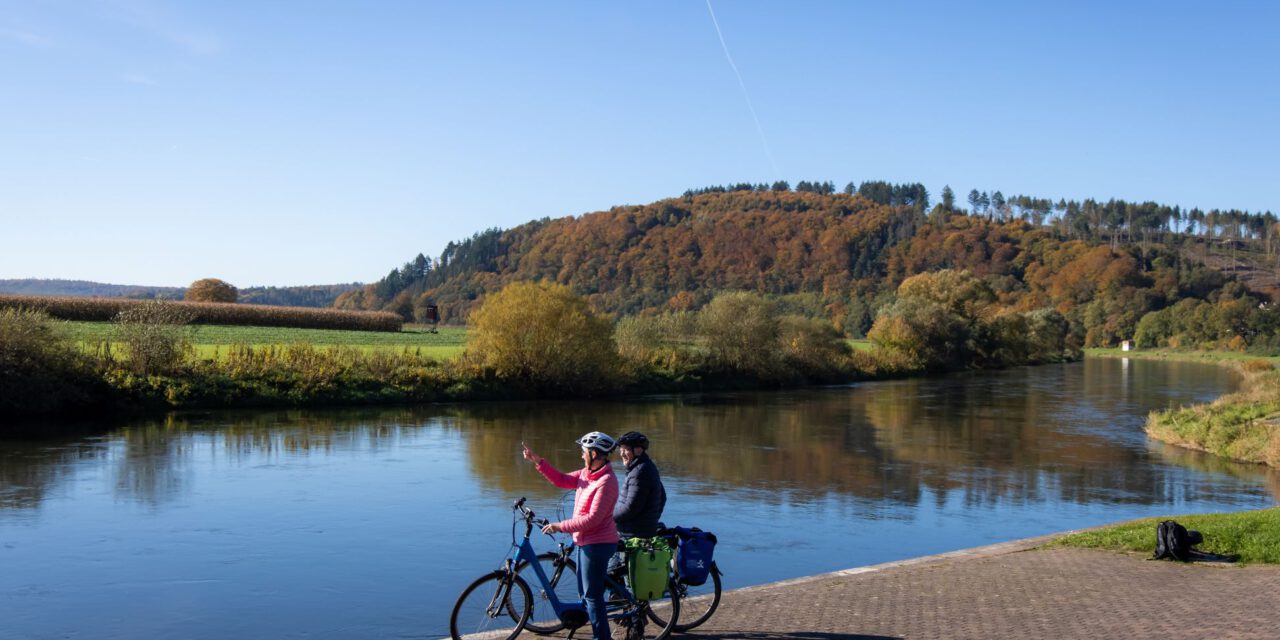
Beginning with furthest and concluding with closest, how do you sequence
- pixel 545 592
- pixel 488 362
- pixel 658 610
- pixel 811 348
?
pixel 811 348 < pixel 488 362 < pixel 658 610 < pixel 545 592

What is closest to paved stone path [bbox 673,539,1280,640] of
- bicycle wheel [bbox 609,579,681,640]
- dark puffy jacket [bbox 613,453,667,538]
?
bicycle wheel [bbox 609,579,681,640]

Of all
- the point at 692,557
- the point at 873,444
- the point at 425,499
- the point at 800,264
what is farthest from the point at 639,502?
the point at 800,264

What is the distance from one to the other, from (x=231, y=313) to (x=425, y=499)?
168 ft

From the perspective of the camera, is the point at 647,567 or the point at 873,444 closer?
the point at 647,567

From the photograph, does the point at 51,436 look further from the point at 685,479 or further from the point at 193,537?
the point at 685,479

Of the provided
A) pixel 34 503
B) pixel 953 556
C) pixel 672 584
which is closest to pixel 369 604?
pixel 672 584

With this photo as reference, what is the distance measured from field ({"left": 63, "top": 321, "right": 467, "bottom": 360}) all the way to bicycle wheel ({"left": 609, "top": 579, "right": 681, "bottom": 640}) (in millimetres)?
38583

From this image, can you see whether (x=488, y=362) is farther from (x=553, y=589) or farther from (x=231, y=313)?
(x=553, y=589)

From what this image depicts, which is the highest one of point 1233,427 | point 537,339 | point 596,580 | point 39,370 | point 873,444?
point 537,339

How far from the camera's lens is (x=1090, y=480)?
81.1 ft

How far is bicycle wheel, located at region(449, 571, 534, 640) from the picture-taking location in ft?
27.8

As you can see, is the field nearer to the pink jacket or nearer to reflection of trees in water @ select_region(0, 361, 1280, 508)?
reflection of trees in water @ select_region(0, 361, 1280, 508)

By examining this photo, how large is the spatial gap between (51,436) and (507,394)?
796 inches

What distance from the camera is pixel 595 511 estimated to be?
A: 821 centimetres
